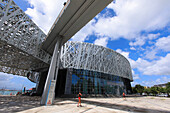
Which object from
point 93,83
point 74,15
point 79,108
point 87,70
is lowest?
point 79,108

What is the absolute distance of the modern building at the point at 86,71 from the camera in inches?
1081

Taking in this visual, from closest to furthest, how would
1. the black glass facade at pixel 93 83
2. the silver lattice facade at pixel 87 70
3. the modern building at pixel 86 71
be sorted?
the modern building at pixel 86 71 < the silver lattice facade at pixel 87 70 < the black glass facade at pixel 93 83

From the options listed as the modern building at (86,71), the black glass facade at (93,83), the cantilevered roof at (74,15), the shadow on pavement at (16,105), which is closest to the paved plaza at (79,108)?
the shadow on pavement at (16,105)

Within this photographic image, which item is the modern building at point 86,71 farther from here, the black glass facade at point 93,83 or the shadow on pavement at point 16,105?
the shadow on pavement at point 16,105

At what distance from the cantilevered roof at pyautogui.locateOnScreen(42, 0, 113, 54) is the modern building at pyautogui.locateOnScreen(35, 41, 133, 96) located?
510 inches

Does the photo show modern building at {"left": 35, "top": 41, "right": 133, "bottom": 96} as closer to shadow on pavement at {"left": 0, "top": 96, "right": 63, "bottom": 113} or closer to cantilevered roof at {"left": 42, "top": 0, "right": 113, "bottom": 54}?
cantilevered roof at {"left": 42, "top": 0, "right": 113, "bottom": 54}

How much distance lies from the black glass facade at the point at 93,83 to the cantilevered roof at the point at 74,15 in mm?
15989

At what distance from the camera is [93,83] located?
102ft

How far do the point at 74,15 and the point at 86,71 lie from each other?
2194cm

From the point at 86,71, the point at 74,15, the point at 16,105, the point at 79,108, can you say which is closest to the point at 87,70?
the point at 86,71

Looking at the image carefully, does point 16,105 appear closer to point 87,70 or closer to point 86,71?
point 86,71

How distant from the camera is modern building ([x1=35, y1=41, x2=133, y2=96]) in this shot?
2747 cm

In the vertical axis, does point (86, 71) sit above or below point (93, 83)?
above

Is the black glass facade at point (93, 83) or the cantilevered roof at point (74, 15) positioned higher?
the cantilevered roof at point (74, 15)
